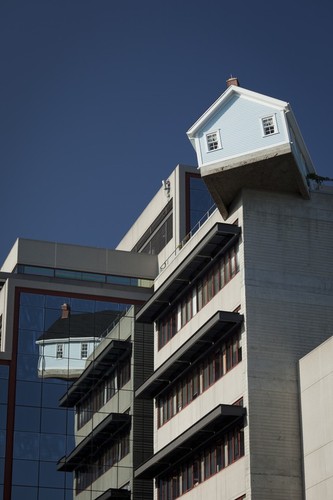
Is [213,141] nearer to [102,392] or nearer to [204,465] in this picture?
[204,465]

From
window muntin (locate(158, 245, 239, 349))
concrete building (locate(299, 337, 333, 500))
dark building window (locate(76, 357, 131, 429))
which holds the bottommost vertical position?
concrete building (locate(299, 337, 333, 500))

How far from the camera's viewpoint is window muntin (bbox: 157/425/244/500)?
55.9 metres

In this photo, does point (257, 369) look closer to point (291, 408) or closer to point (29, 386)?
point (291, 408)

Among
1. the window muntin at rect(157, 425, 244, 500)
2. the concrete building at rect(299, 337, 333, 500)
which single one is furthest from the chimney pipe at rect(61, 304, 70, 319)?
the concrete building at rect(299, 337, 333, 500)

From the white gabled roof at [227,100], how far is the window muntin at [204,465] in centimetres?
1583

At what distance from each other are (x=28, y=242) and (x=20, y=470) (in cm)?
1577

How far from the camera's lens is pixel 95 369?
74625mm

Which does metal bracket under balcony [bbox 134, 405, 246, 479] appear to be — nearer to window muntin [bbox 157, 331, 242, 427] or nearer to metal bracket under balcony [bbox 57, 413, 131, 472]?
window muntin [bbox 157, 331, 242, 427]

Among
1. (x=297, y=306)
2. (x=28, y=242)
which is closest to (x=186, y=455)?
(x=297, y=306)

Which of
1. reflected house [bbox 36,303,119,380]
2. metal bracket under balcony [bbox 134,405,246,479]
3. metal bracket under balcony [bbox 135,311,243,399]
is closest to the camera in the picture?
metal bracket under balcony [bbox 134,405,246,479]

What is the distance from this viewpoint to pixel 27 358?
73188 millimetres

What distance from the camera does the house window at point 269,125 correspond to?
190ft

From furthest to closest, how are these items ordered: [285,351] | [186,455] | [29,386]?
1. [29,386]
2. [186,455]
3. [285,351]

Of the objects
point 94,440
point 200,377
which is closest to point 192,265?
point 200,377
